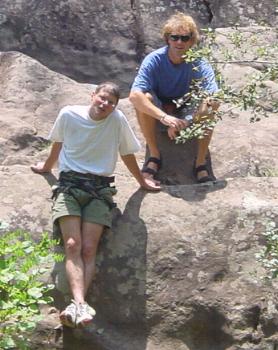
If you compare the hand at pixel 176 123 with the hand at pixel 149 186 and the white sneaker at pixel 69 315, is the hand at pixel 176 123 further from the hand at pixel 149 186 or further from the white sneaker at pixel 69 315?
the white sneaker at pixel 69 315

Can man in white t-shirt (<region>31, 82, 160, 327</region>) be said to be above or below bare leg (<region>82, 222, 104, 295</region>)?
above

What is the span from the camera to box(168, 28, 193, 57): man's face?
24.7ft

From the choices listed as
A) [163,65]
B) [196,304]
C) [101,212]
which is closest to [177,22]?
[163,65]

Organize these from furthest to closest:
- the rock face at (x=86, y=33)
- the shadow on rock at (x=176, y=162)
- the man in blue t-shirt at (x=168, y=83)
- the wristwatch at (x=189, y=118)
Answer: the rock face at (x=86, y=33) → the shadow on rock at (x=176, y=162) → the man in blue t-shirt at (x=168, y=83) → the wristwatch at (x=189, y=118)

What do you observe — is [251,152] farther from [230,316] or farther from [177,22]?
[230,316]

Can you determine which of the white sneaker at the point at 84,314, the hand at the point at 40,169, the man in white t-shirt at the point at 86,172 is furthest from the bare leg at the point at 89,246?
the hand at the point at 40,169

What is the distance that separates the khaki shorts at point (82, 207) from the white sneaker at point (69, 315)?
70cm

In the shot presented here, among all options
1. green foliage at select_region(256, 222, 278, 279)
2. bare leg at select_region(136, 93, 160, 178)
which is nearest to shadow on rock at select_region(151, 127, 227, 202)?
bare leg at select_region(136, 93, 160, 178)

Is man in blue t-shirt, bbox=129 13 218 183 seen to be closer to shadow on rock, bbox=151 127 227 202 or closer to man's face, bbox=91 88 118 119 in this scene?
shadow on rock, bbox=151 127 227 202

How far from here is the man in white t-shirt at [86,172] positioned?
6129 mm

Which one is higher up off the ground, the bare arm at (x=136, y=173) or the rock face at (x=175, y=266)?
the bare arm at (x=136, y=173)

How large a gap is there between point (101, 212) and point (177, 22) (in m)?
2.15

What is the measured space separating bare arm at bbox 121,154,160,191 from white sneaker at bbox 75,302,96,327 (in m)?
1.36

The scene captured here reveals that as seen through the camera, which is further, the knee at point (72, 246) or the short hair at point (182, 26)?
the short hair at point (182, 26)
